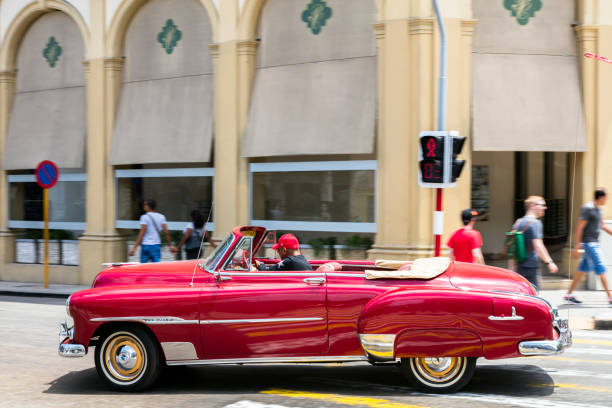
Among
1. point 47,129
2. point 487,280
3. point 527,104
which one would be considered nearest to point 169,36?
point 47,129

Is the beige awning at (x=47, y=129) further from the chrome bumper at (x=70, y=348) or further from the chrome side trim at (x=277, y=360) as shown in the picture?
the chrome side trim at (x=277, y=360)

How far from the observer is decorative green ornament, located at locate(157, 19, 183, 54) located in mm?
16203

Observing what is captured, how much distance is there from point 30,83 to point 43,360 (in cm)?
1271

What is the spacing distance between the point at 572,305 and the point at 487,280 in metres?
5.69

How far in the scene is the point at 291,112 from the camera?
1434 centimetres

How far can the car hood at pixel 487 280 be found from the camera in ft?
19.7

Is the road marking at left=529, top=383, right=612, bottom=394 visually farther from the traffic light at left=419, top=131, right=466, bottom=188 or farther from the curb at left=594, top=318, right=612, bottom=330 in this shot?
the traffic light at left=419, top=131, right=466, bottom=188

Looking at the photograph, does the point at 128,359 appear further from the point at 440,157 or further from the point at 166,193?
the point at 166,193

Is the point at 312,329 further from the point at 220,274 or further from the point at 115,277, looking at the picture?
the point at 115,277

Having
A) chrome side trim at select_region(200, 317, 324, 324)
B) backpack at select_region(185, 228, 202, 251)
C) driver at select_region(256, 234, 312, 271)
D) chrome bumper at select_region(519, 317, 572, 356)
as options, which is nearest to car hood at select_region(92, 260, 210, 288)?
chrome side trim at select_region(200, 317, 324, 324)

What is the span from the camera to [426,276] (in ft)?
20.0

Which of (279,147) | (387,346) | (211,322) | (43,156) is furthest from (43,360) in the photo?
(43,156)

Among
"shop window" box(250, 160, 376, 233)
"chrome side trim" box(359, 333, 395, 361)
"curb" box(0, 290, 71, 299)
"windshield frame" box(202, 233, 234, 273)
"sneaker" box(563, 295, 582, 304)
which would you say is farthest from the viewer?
"curb" box(0, 290, 71, 299)

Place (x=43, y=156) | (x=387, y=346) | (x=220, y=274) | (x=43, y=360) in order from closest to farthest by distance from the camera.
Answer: (x=387, y=346), (x=220, y=274), (x=43, y=360), (x=43, y=156)
